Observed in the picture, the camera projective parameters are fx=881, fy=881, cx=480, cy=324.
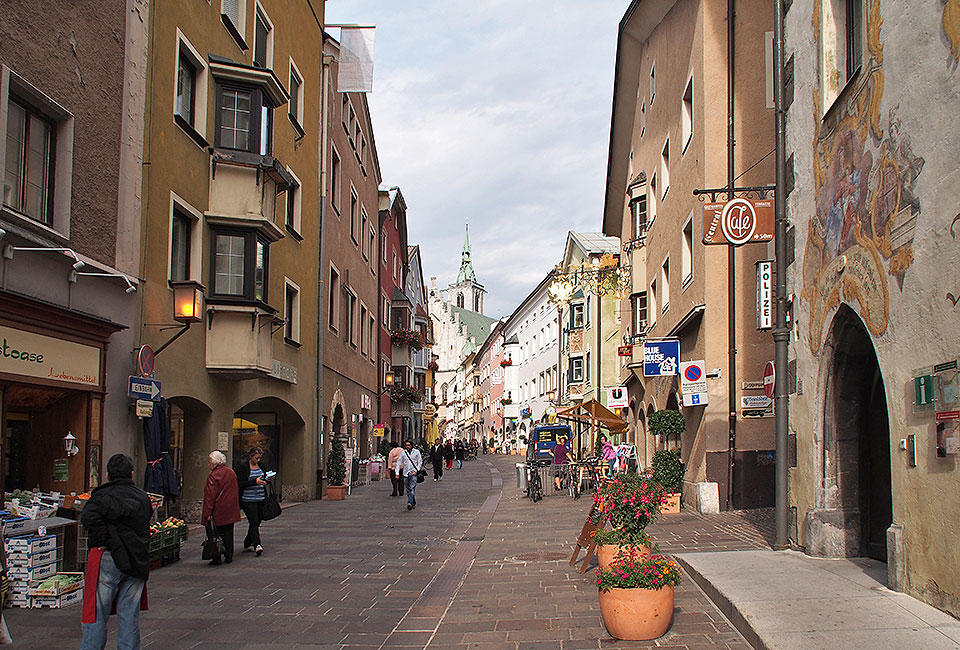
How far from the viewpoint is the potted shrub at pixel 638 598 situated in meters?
7.60

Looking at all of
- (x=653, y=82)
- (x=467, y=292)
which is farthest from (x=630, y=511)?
(x=467, y=292)

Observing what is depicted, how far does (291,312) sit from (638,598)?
17087 mm

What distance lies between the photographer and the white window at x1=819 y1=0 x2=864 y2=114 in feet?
34.6

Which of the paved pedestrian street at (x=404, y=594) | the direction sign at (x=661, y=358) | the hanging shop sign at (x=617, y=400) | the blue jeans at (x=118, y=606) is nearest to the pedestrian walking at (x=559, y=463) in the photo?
the hanging shop sign at (x=617, y=400)

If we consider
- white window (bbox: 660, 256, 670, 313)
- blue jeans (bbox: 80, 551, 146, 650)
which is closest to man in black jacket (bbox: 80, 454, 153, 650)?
blue jeans (bbox: 80, 551, 146, 650)

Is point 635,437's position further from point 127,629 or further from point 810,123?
point 127,629

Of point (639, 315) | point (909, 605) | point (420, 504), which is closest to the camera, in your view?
point (909, 605)

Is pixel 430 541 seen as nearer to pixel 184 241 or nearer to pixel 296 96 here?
pixel 184 241

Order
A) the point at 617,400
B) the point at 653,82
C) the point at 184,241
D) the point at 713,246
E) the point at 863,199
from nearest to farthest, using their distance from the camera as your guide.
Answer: the point at 863,199
the point at 184,241
the point at 713,246
the point at 653,82
the point at 617,400

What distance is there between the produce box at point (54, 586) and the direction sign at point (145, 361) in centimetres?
417

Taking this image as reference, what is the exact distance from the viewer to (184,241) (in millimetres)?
16469

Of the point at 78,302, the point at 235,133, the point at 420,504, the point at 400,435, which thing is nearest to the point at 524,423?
the point at 400,435

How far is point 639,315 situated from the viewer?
99.8 ft

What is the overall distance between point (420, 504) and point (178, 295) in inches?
444
